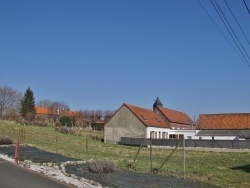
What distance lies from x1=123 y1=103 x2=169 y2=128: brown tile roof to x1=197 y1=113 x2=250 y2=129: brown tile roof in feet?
30.5

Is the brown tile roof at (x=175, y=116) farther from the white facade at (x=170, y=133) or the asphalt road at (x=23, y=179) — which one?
the asphalt road at (x=23, y=179)

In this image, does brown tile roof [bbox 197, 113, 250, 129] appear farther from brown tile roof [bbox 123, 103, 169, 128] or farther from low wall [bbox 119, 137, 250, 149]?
low wall [bbox 119, 137, 250, 149]

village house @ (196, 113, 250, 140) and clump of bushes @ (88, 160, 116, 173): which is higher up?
village house @ (196, 113, 250, 140)

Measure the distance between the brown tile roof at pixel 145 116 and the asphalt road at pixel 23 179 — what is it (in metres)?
48.8

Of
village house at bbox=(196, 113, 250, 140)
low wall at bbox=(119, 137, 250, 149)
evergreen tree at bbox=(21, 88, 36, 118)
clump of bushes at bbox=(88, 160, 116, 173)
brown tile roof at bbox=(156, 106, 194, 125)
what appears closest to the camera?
clump of bushes at bbox=(88, 160, 116, 173)

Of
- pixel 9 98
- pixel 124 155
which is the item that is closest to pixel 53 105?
pixel 9 98

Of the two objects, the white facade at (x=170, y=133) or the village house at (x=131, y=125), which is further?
the white facade at (x=170, y=133)

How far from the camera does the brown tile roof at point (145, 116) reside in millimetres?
64875

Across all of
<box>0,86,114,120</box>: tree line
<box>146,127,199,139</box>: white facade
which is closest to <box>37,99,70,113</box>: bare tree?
<box>0,86,114,120</box>: tree line

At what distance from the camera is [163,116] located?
276ft

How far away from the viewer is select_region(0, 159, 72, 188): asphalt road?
12.7m

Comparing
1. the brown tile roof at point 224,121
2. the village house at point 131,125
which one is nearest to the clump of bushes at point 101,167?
the village house at point 131,125

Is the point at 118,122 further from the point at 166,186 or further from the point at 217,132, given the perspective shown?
the point at 166,186

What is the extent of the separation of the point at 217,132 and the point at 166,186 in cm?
6102
